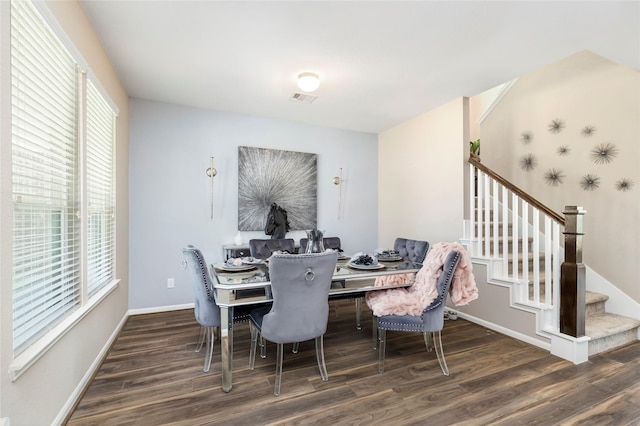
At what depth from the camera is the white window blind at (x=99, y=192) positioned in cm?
228

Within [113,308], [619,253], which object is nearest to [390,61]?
[619,253]

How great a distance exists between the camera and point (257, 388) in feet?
6.89

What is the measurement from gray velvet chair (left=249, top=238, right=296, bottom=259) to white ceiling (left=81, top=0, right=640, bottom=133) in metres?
1.66

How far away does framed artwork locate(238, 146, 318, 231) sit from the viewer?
4074 millimetres

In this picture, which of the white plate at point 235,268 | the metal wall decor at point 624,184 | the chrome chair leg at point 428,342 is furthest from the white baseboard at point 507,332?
the white plate at point 235,268

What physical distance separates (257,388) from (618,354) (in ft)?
9.97

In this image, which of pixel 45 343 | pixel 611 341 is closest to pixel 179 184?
pixel 45 343

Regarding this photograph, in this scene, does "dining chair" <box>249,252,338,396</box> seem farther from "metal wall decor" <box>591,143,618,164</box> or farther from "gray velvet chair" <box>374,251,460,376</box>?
"metal wall decor" <box>591,143,618,164</box>

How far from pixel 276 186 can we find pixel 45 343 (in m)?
3.03

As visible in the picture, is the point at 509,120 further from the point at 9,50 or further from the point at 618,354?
the point at 9,50

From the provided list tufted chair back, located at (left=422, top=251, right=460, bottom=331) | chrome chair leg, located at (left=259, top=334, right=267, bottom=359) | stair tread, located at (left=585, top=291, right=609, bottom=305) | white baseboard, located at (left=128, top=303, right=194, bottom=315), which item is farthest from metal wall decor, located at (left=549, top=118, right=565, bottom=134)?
white baseboard, located at (left=128, top=303, right=194, bottom=315)

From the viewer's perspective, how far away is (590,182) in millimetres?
3400

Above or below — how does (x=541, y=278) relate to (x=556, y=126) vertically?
below

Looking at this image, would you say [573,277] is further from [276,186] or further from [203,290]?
[276,186]
